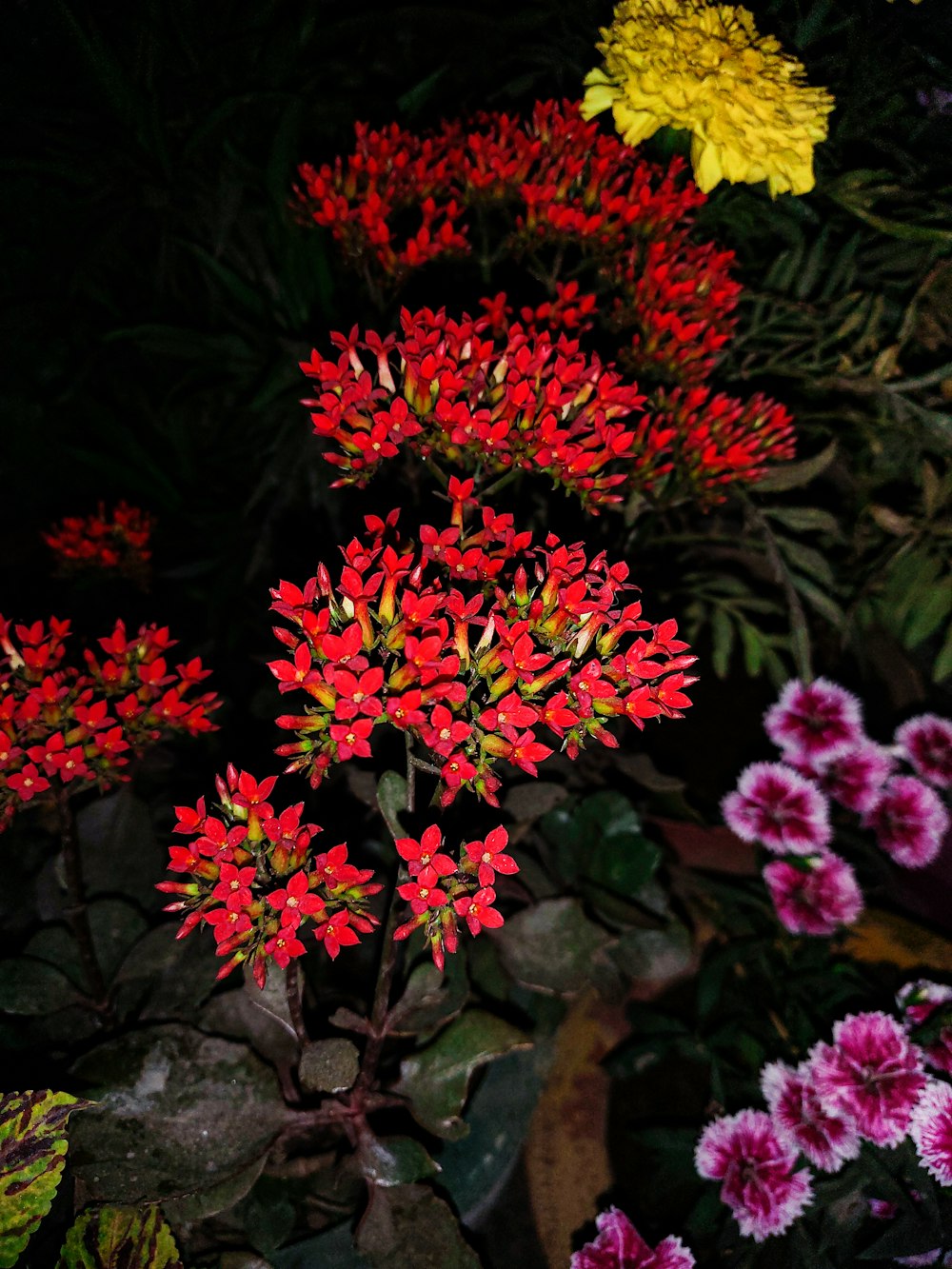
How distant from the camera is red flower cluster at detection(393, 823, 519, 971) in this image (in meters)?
0.42

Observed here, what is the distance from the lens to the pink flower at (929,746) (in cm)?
99

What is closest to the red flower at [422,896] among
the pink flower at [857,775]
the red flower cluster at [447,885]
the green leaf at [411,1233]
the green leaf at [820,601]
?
the red flower cluster at [447,885]

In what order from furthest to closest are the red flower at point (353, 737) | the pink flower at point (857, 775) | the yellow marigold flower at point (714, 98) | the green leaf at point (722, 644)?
the pink flower at point (857, 775)
the green leaf at point (722, 644)
the yellow marigold flower at point (714, 98)
the red flower at point (353, 737)

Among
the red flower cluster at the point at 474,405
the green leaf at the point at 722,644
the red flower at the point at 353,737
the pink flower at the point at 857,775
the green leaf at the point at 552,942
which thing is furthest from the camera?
the pink flower at the point at 857,775

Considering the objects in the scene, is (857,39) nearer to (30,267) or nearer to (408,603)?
(408,603)

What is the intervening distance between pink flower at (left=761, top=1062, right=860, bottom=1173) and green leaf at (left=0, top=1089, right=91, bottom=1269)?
602mm

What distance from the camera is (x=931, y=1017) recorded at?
0.77 meters

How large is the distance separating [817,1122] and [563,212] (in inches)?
33.1

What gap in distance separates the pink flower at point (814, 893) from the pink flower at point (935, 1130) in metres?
0.18

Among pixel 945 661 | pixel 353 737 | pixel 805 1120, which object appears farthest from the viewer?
pixel 945 661

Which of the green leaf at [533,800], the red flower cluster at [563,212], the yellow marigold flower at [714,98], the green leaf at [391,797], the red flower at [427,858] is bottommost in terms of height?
the green leaf at [533,800]

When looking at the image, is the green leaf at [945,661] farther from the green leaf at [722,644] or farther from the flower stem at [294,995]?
the flower stem at [294,995]

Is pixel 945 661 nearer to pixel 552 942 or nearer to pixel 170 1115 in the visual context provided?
pixel 552 942

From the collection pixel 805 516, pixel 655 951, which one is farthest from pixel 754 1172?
pixel 805 516
